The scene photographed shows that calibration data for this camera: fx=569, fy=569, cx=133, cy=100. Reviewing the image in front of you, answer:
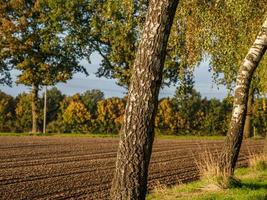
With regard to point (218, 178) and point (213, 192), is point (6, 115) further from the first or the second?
point (213, 192)

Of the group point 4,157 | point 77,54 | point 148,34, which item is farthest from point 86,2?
point 148,34

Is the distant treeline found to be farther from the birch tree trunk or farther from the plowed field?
the plowed field

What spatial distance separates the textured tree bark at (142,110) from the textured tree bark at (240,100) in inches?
268

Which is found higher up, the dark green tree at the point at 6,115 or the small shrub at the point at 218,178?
the dark green tree at the point at 6,115

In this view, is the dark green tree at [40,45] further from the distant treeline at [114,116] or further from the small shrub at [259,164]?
the small shrub at [259,164]

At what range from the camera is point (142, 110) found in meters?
8.22

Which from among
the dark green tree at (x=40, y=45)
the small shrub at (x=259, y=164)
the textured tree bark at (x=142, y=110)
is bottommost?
the small shrub at (x=259, y=164)

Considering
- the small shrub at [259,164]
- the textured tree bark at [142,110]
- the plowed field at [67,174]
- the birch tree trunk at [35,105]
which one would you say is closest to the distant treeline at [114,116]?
the birch tree trunk at [35,105]

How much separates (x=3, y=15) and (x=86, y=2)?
8152 mm

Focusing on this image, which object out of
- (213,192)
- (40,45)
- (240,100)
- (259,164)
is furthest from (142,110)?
(40,45)

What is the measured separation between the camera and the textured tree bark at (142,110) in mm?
8219

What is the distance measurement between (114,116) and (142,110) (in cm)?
6086

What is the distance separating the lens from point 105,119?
68.9m

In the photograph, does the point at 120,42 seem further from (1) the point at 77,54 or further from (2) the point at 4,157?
(2) the point at 4,157
